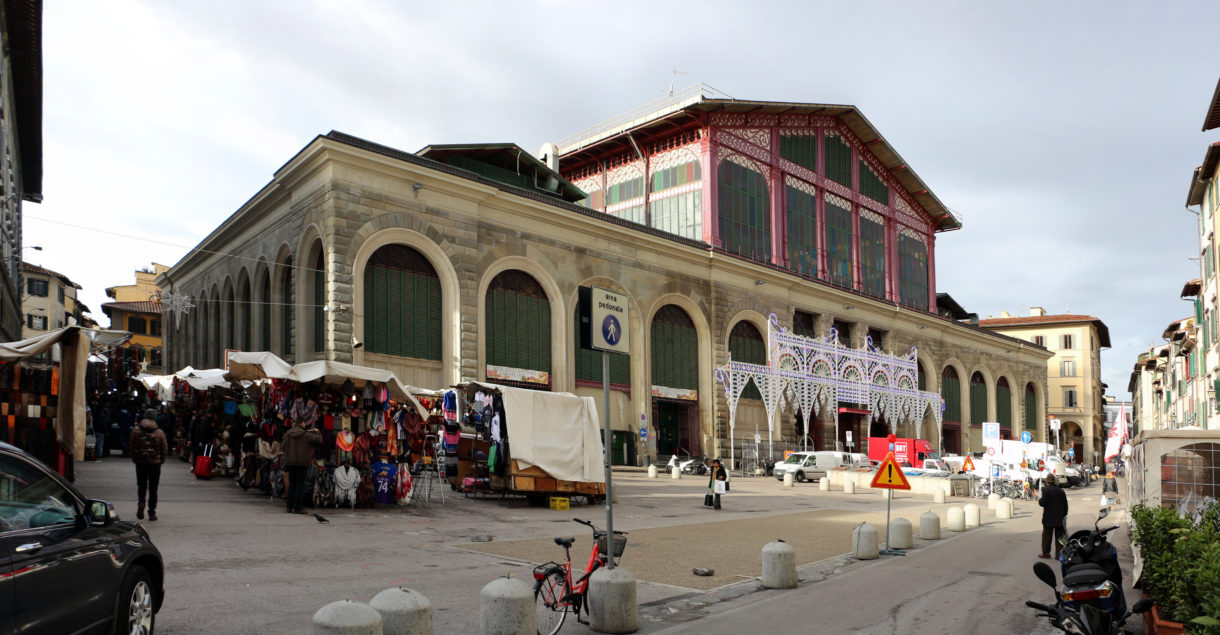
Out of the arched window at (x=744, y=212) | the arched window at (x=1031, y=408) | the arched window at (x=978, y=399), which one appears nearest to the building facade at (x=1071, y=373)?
the arched window at (x=1031, y=408)

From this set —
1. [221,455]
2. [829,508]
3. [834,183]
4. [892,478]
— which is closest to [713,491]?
[829,508]

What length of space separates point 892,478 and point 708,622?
23.0 feet

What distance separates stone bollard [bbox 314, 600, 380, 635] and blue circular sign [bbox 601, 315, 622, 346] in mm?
4181

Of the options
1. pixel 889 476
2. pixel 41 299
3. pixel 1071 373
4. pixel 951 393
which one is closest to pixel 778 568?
pixel 889 476

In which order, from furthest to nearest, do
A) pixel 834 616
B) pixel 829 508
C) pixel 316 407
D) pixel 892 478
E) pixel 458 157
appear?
pixel 458 157
pixel 829 508
pixel 316 407
pixel 892 478
pixel 834 616

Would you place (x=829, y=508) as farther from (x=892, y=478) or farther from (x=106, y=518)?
(x=106, y=518)

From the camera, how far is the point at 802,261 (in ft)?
165

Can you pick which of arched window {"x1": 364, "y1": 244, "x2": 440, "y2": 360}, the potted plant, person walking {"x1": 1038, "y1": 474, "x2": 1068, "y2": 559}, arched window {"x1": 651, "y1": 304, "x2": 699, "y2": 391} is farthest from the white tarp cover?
arched window {"x1": 651, "y1": 304, "x2": 699, "y2": 391}

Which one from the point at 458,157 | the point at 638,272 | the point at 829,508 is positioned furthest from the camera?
the point at 638,272

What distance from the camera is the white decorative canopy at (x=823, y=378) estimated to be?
40.3m

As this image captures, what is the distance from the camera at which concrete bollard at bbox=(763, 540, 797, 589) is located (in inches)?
440

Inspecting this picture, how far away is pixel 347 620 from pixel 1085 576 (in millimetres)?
6070

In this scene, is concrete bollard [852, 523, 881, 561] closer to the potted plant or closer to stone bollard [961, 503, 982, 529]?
the potted plant

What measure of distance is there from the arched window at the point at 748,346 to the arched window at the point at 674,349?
2.71 metres
